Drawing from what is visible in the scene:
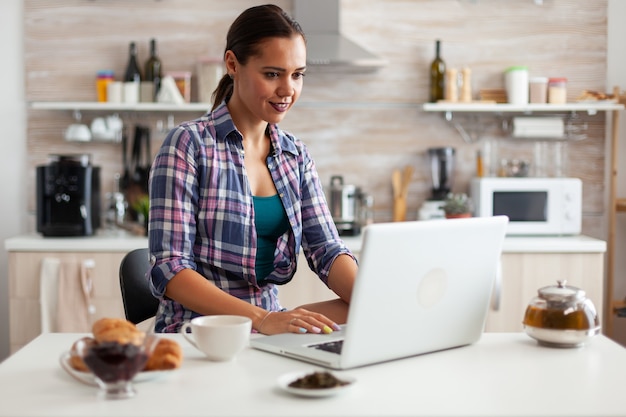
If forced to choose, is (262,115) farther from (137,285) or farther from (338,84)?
(338,84)

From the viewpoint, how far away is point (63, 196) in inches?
144

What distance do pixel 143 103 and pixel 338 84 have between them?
960mm

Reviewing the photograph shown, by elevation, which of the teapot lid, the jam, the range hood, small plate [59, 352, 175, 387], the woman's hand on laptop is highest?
the range hood

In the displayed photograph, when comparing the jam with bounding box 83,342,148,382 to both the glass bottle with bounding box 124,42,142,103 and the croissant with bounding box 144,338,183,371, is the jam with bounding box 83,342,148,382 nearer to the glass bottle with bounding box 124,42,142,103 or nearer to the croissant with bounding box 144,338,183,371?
the croissant with bounding box 144,338,183,371

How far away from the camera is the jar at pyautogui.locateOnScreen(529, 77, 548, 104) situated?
396cm

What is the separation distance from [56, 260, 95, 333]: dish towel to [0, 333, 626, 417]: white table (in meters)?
2.05

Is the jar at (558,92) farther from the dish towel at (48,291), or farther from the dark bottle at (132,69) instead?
the dish towel at (48,291)

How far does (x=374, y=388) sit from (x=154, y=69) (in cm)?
300

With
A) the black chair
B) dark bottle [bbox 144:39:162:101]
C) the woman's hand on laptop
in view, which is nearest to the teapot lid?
the woman's hand on laptop

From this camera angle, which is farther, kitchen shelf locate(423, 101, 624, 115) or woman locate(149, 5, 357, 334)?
kitchen shelf locate(423, 101, 624, 115)

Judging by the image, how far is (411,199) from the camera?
4.15 m

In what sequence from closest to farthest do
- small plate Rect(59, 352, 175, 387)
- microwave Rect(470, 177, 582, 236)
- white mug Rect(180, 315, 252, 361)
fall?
small plate Rect(59, 352, 175, 387) < white mug Rect(180, 315, 252, 361) < microwave Rect(470, 177, 582, 236)

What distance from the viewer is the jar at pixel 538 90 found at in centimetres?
396

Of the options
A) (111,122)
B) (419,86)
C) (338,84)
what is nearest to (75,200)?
(111,122)
